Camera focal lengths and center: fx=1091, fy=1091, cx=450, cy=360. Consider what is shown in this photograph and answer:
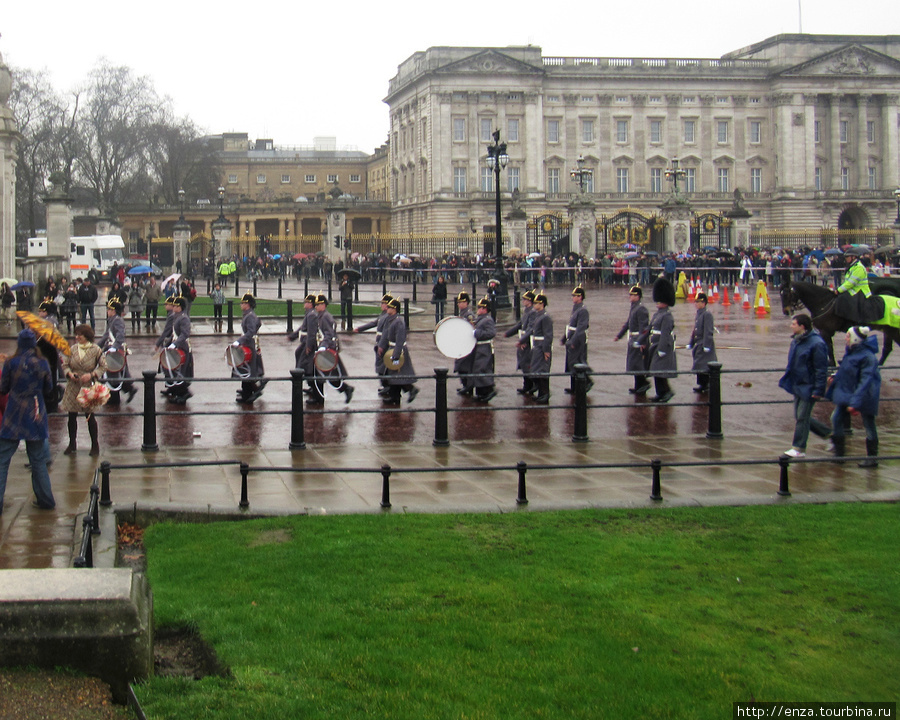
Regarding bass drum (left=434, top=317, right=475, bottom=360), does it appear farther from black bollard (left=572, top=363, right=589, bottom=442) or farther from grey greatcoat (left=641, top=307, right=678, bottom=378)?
black bollard (left=572, top=363, right=589, bottom=442)

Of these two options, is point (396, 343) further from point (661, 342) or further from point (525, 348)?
point (661, 342)

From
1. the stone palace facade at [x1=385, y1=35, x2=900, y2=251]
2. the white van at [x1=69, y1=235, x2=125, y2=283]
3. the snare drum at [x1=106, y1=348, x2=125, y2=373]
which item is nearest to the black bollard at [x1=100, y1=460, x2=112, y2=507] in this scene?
the snare drum at [x1=106, y1=348, x2=125, y2=373]

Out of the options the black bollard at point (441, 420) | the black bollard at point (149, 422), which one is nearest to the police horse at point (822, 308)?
the black bollard at point (441, 420)

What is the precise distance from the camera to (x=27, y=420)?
9477mm

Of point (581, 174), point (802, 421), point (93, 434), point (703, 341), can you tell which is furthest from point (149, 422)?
point (581, 174)

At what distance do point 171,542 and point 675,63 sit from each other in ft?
302

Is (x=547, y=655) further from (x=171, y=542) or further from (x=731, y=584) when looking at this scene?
(x=171, y=542)

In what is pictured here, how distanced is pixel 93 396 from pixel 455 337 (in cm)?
565

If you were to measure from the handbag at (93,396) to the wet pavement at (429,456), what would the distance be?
26 cm

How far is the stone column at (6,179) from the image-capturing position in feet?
102

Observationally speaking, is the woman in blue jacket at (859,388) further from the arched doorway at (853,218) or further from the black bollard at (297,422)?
the arched doorway at (853,218)

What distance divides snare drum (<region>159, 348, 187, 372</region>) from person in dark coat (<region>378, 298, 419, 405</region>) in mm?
2981

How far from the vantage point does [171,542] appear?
8.51 m

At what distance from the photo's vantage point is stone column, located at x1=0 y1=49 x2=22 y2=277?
31094mm
